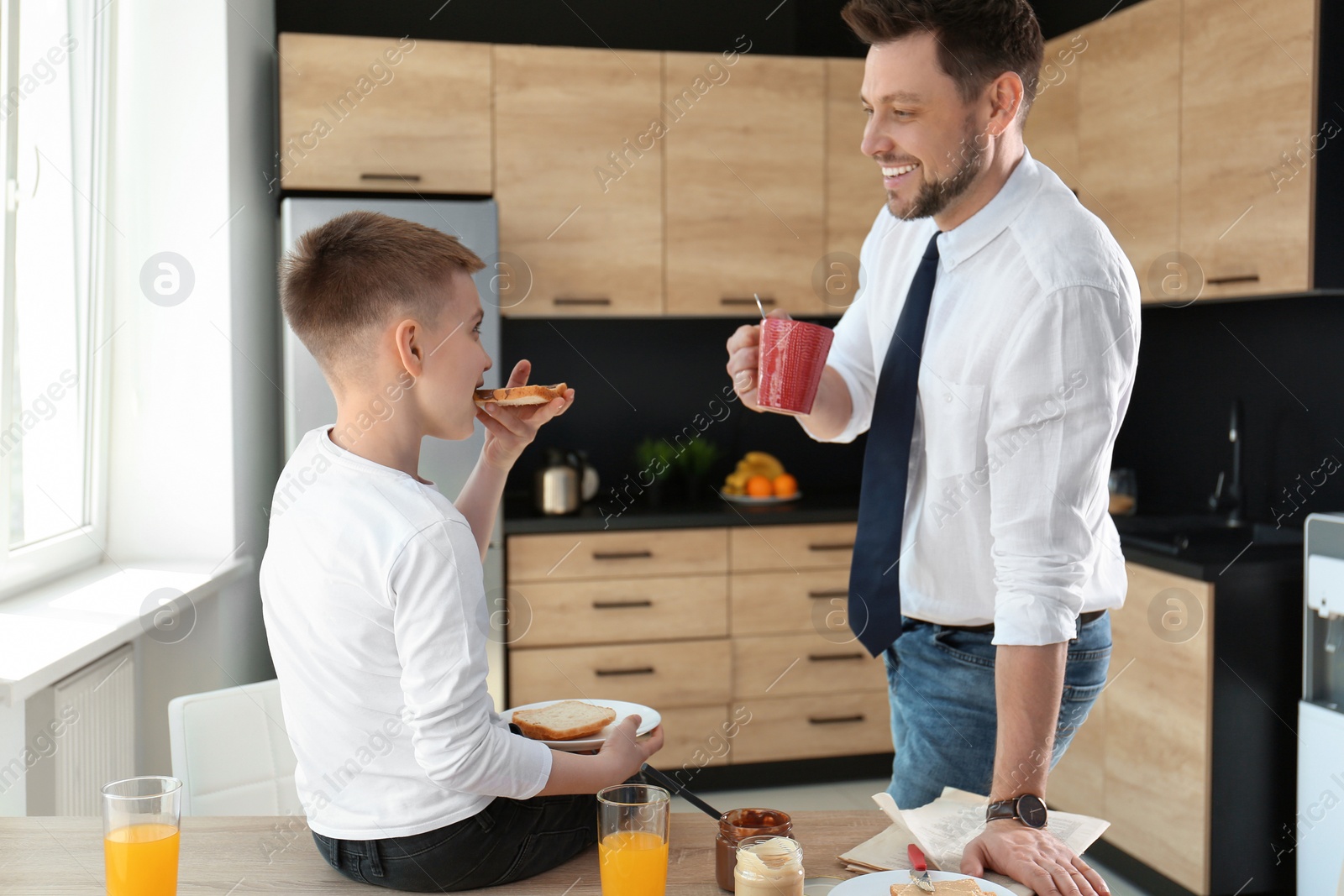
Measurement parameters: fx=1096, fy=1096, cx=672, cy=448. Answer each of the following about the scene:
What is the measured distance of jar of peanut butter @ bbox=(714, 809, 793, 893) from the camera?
106cm

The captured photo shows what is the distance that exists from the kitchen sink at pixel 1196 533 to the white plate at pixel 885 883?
6.12 feet

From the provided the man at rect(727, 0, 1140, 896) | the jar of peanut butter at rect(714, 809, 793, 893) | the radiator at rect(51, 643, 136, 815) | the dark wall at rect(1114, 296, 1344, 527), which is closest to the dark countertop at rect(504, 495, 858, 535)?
the dark wall at rect(1114, 296, 1344, 527)

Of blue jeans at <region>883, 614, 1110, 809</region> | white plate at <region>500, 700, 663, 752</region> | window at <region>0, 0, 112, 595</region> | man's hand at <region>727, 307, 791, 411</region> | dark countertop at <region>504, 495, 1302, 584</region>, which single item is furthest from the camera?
dark countertop at <region>504, 495, 1302, 584</region>

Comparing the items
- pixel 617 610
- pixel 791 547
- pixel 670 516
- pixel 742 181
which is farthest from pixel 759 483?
pixel 742 181

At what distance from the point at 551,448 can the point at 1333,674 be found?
7.22ft

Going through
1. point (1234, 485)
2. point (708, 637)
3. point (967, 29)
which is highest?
point (967, 29)

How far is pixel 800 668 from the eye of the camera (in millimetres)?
3498

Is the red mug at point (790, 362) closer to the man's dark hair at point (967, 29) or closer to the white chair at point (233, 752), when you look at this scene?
A: the man's dark hair at point (967, 29)

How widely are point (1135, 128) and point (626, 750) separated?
266cm

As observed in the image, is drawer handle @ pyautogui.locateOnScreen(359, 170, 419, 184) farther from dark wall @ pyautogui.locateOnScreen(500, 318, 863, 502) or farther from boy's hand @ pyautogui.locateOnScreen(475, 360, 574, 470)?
boy's hand @ pyautogui.locateOnScreen(475, 360, 574, 470)

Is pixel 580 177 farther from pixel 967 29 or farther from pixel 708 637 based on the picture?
pixel 967 29

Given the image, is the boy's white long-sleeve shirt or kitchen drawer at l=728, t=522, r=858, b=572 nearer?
the boy's white long-sleeve shirt

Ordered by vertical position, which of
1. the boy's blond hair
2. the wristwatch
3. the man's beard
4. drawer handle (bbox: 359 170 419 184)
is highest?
drawer handle (bbox: 359 170 419 184)

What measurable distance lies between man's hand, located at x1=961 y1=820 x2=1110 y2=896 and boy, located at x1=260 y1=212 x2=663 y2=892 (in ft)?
1.14
